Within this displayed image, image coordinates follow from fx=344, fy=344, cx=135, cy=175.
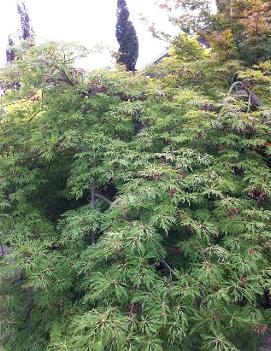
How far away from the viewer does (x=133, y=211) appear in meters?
3.05

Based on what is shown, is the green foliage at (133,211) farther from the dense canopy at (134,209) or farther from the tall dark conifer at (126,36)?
the tall dark conifer at (126,36)

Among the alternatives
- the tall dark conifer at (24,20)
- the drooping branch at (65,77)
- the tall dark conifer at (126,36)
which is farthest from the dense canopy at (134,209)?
the tall dark conifer at (24,20)

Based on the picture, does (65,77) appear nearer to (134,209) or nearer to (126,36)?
(134,209)

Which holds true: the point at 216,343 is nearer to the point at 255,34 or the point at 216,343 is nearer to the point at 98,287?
the point at 98,287

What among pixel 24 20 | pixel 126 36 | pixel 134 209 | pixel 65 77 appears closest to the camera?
pixel 134 209

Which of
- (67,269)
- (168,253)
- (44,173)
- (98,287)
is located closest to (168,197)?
(168,253)

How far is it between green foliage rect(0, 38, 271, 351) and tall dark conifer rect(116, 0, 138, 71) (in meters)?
5.64

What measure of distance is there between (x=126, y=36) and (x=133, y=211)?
8836 millimetres

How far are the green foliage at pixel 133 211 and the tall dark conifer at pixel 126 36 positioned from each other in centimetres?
564

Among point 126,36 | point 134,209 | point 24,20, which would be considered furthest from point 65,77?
point 24,20

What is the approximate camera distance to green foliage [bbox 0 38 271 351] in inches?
99.8

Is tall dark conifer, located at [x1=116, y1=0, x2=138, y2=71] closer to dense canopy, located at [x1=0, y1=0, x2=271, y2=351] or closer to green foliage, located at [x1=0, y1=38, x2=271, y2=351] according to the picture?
dense canopy, located at [x1=0, y1=0, x2=271, y2=351]

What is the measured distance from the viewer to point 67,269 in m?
3.13

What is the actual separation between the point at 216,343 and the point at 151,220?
98cm
